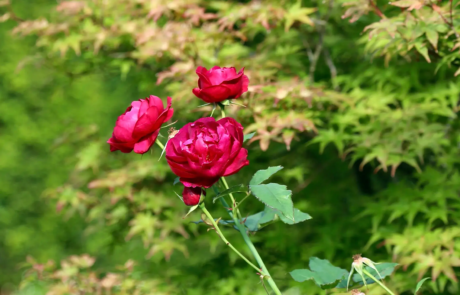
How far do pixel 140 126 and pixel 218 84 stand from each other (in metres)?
0.18

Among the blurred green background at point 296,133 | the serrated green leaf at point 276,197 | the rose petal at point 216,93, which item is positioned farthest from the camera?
the blurred green background at point 296,133

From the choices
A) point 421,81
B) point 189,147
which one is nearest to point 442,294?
point 421,81

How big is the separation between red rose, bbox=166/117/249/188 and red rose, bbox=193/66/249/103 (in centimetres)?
11

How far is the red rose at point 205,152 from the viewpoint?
0.76 m

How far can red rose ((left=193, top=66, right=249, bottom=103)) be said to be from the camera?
35.2 inches

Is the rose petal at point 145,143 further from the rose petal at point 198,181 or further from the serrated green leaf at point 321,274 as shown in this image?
the serrated green leaf at point 321,274

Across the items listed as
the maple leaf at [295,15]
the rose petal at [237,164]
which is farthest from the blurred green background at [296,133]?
the rose petal at [237,164]

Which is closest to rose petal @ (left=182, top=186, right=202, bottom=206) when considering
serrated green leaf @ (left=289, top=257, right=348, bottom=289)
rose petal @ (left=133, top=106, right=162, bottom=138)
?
rose petal @ (left=133, top=106, right=162, bottom=138)

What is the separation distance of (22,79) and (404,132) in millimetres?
4802

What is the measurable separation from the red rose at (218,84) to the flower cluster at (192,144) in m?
0.09

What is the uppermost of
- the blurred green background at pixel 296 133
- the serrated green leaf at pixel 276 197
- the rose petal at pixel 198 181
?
the rose petal at pixel 198 181

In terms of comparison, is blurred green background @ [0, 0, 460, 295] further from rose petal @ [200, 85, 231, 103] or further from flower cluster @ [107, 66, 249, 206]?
flower cluster @ [107, 66, 249, 206]

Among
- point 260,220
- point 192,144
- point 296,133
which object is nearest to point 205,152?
point 192,144

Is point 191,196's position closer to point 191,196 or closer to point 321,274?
point 191,196
